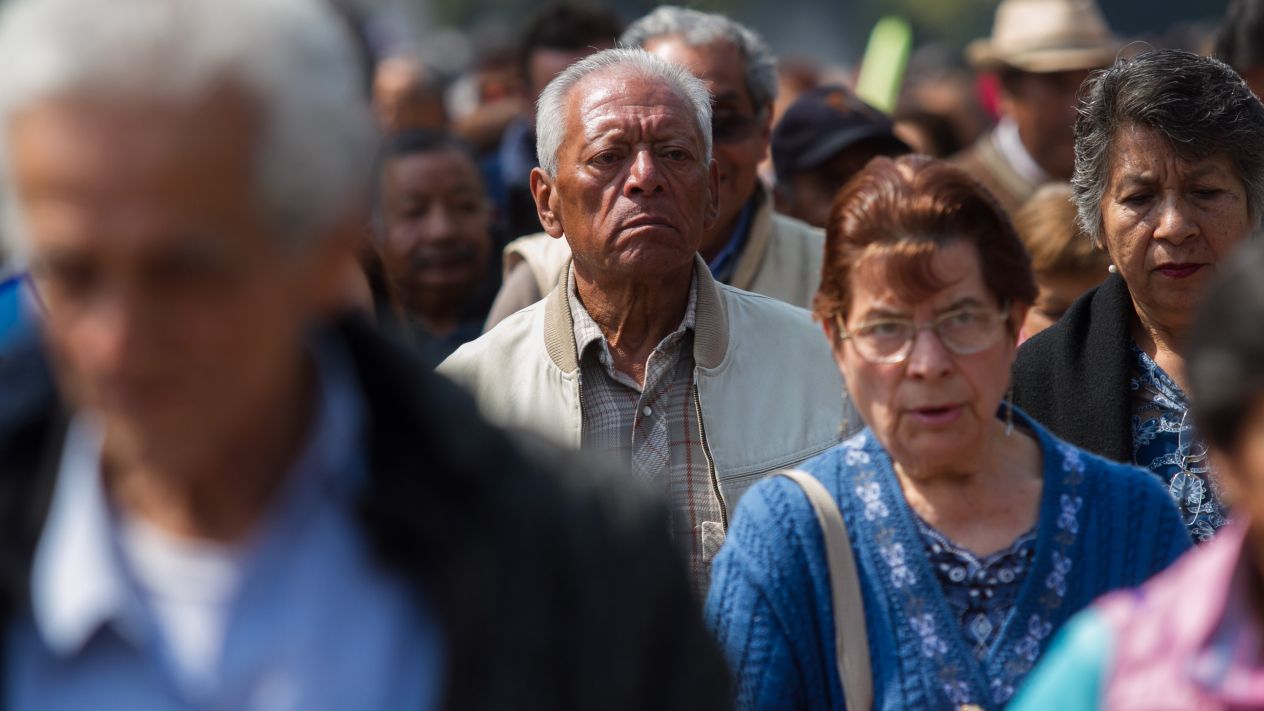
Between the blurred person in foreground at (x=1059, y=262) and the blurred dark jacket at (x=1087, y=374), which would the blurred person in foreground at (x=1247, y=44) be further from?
the blurred dark jacket at (x=1087, y=374)

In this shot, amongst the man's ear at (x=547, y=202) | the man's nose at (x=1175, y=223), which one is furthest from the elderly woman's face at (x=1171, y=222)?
the man's ear at (x=547, y=202)

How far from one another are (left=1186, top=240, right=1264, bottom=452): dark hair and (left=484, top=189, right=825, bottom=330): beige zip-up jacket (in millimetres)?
3449

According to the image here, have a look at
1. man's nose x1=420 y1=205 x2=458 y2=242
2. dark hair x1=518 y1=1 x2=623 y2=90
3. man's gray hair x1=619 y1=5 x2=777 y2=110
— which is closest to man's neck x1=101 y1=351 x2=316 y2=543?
man's gray hair x1=619 y1=5 x2=777 y2=110

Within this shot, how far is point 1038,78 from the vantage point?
8.49 meters

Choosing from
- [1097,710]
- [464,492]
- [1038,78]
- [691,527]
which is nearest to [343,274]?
[464,492]

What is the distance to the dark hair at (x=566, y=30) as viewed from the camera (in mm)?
8969

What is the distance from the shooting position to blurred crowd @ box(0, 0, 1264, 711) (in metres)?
1.89

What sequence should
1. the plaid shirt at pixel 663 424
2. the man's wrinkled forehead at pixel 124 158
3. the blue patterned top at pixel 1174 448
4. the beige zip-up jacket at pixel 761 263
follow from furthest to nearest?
the beige zip-up jacket at pixel 761 263 → the plaid shirt at pixel 663 424 → the blue patterned top at pixel 1174 448 → the man's wrinkled forehead at pixel 124 158

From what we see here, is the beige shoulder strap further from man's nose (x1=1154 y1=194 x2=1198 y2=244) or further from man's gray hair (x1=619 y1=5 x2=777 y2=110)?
man's gray hair (x1=619 y1=5 x2=777 y2=110)

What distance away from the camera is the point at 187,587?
6.66 feet

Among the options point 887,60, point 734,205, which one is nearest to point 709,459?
point 734,205

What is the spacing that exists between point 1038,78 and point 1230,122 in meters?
4.12

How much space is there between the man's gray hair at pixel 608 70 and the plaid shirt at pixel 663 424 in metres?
0.48

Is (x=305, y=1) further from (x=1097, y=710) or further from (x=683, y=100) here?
(x=683, y=100)
